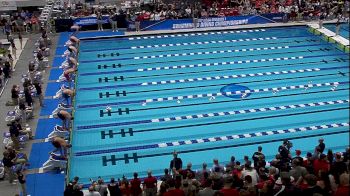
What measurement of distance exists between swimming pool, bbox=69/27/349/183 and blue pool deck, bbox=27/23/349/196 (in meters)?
0.03

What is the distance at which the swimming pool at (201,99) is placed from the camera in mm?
12125

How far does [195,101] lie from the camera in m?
14.7

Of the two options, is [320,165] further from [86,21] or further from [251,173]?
[86,21]

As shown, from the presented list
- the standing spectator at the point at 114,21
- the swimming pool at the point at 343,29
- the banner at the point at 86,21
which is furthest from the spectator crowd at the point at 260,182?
the banner at the point at 86,21

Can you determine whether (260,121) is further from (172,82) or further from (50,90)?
(50,90)

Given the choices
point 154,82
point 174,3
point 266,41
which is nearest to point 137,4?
point 174,3

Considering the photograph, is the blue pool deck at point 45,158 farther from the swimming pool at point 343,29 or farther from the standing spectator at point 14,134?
the swimming pool at point 343,29

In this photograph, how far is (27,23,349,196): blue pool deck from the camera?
1202 centimetres

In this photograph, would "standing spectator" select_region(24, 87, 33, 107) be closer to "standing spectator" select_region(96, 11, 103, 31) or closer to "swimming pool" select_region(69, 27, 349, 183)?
"swimming pool" select_region(69, 27, 349, 183)

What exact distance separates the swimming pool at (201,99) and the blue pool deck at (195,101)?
0.03 m

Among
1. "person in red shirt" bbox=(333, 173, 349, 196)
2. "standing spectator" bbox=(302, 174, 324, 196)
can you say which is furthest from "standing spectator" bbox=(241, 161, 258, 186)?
"person in red shirt" bbox=(333, 173, 349, 196)

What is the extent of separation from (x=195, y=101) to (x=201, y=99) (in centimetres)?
23

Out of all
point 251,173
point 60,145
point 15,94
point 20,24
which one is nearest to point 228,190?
point 251,173

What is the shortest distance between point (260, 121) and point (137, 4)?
12586 millimetres
